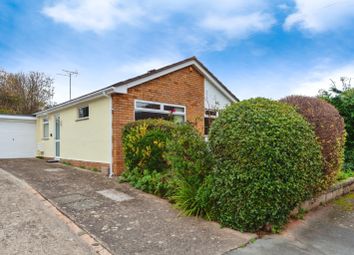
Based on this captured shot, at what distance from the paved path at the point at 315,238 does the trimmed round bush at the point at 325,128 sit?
2.27 feet

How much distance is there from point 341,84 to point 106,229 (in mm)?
9492

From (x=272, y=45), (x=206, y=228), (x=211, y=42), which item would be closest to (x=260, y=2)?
(x=272, y=45)

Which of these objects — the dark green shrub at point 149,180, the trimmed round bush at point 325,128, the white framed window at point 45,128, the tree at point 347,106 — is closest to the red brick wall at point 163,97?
the dark green shrub at point 149,180

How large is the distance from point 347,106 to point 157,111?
6.79 metres

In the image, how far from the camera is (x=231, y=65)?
12.7 metres

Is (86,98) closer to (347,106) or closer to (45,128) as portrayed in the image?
(45,128)

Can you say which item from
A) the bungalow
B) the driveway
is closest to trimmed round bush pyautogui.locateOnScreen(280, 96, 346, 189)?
the driveway

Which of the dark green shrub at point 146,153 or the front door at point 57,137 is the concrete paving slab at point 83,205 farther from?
the front door at point 57,137

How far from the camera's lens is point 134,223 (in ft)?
14.5

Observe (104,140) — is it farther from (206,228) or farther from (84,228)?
(206,228)

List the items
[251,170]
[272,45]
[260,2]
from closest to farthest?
[251,170]
[260,2]
[272,45]

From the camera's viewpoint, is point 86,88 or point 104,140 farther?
point 86,88

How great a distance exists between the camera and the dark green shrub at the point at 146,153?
22.6ft

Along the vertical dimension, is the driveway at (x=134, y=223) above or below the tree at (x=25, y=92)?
below
